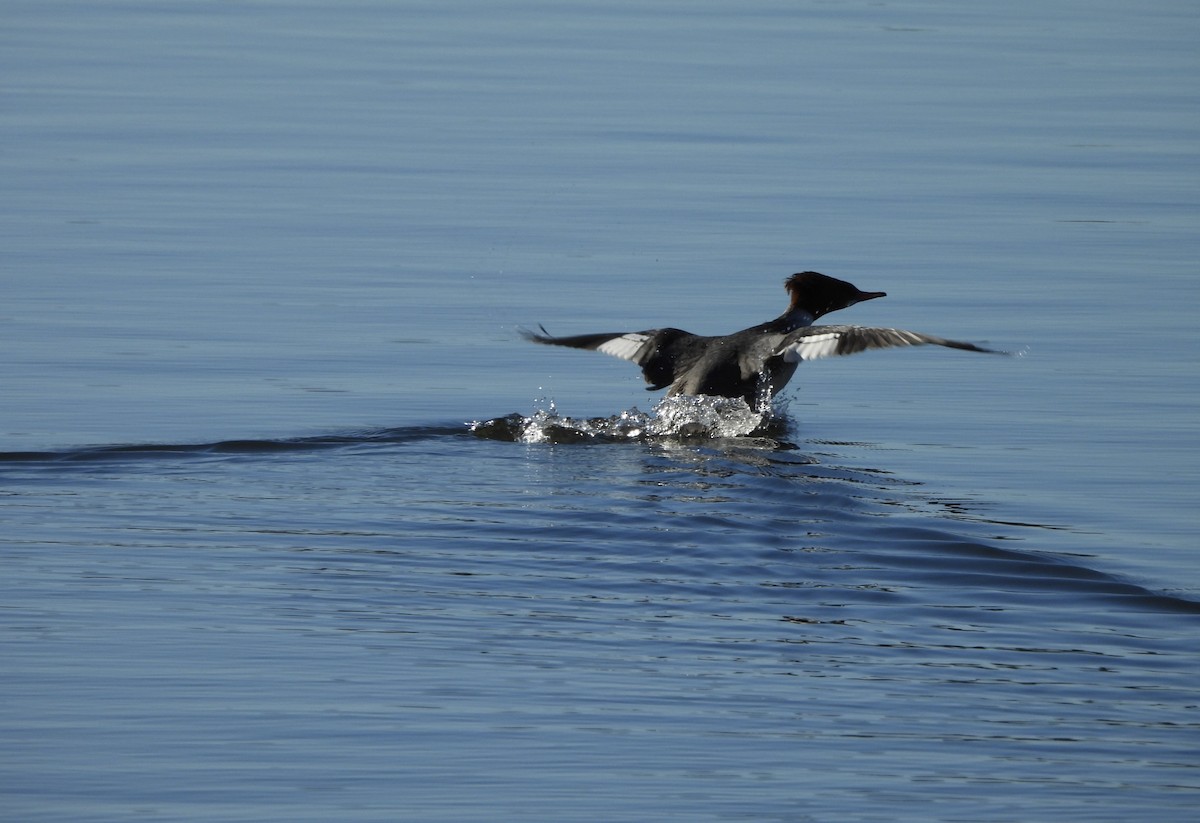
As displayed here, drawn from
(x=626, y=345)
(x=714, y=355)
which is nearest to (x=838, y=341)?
(x=714, y=355)

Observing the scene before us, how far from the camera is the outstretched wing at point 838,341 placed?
962cm

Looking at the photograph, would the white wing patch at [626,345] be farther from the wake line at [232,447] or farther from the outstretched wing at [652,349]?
the wake line at [232,447]

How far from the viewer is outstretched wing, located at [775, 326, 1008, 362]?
9.62 meters

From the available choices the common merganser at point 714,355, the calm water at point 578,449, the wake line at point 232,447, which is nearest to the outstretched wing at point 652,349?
the common merganser at point 714,355

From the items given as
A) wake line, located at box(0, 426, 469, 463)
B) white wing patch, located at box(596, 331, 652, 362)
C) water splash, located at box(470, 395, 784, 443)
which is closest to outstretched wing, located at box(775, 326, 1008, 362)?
water splash, located at box(470, 395, 784, 443)

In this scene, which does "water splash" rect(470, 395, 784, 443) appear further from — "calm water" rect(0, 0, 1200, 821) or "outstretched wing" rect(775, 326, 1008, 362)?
"outstretched wing" rect(775, 326, 1008, 362)

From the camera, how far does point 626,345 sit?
1071 cm

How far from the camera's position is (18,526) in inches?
318

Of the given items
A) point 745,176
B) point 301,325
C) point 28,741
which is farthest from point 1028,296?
point 28,741

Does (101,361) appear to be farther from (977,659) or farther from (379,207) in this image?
(977,659)

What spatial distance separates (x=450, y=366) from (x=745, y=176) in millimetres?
5557

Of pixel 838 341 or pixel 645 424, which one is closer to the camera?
pixel 838 341

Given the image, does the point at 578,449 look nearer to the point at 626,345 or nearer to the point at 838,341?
the point at 626,345

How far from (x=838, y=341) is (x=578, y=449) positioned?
4.75ft
